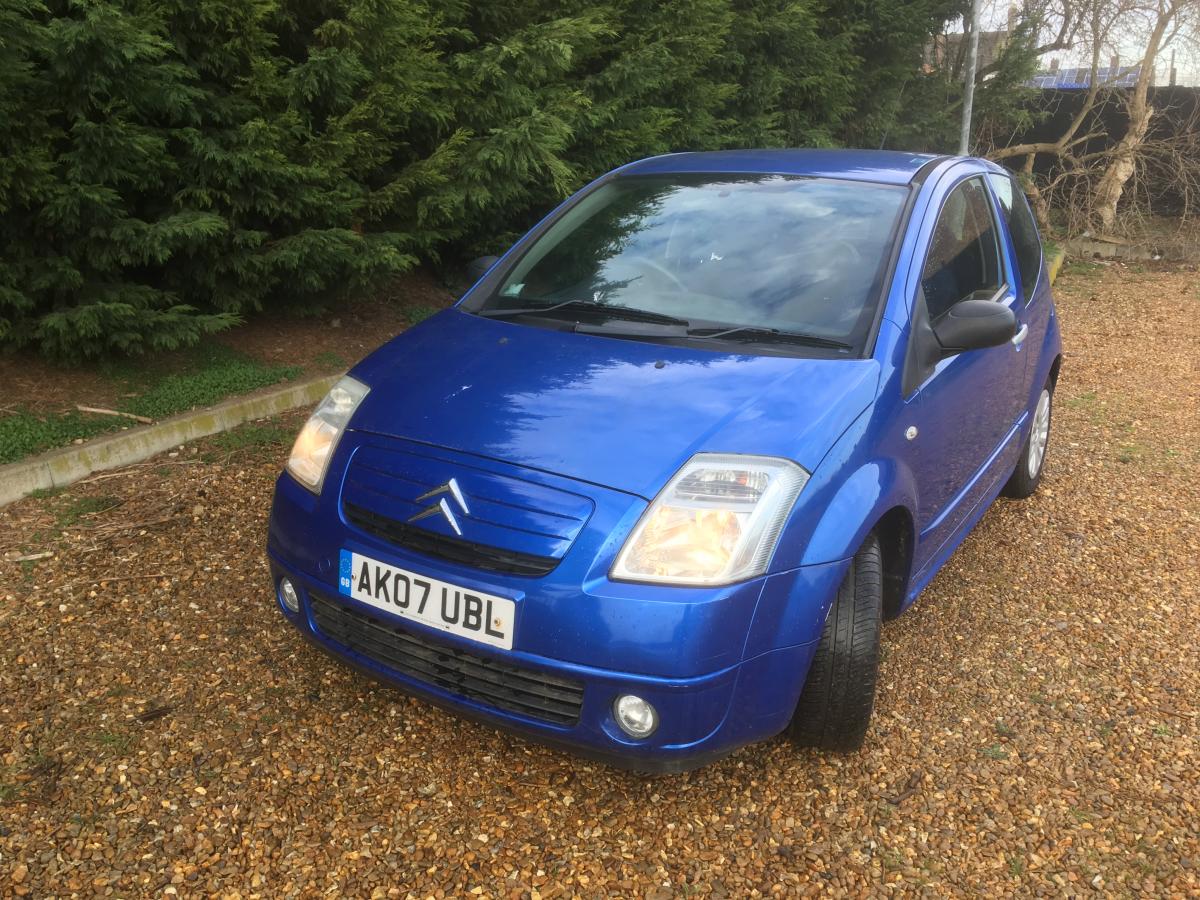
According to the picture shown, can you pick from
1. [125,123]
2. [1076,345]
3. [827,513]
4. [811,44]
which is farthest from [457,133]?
[1076,345]

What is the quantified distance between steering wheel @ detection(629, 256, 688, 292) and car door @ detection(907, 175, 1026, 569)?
0.73 m

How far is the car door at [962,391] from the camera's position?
113 inches

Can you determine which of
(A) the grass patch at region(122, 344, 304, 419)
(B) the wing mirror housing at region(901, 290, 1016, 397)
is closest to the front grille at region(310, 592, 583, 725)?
(B) the wing mirror housing at region(901, 290, 1016, 397)

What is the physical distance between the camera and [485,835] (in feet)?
7.56

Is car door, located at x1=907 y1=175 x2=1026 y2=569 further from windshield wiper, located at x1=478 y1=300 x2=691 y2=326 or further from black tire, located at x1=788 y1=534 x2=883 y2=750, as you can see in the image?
windshield wiper, located at x1=478 y1=300 x2=691 y2=326

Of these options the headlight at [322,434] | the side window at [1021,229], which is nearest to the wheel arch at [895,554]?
the headlight at [322,434]

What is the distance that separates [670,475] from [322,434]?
105 centimetres

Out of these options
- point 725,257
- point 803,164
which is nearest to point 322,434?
point 725,257

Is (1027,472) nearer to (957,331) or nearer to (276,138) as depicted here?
(957,331)

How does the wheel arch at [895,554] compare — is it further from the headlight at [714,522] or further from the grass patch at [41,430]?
the grass patch at [41,430]

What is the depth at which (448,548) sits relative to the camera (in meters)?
2.25

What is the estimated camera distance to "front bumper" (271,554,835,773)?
2.12 m

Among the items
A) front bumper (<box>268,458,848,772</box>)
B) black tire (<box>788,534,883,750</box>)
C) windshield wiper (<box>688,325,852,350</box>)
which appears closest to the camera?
front bumper (<box>268,458,848,772</box>)

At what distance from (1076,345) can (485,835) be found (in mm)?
7346
